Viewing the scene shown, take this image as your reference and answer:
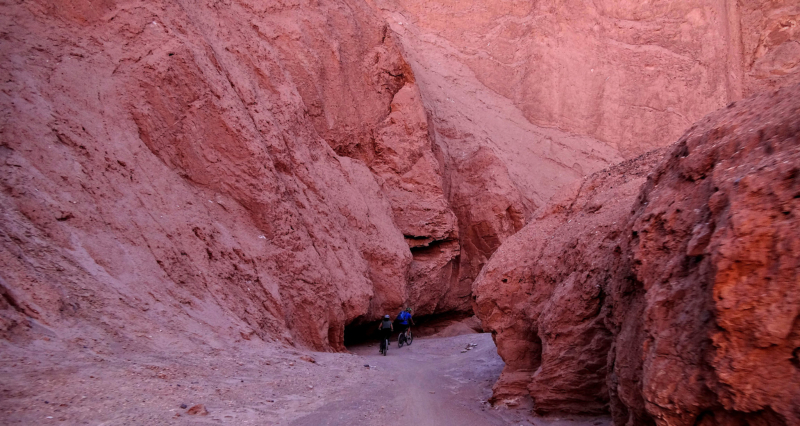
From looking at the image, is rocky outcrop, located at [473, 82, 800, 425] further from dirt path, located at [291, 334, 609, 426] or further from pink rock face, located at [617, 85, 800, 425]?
dirt path, located at [291, 334, 609, 426]

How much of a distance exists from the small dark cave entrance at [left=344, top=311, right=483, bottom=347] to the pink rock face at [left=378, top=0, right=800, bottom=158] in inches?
318

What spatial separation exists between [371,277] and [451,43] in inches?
481

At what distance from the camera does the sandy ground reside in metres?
4.93

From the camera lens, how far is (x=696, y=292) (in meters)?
3.85

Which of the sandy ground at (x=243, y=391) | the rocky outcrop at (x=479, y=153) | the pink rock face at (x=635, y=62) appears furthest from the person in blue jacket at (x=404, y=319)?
the pink rock face at (x=635, y=62)

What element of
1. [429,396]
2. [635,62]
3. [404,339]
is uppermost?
[635,62]

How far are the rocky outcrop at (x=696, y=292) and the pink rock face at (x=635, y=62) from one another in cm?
1559

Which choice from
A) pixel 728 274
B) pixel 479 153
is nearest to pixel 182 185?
pixel 728 274

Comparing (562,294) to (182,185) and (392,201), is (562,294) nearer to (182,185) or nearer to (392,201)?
(182,185)

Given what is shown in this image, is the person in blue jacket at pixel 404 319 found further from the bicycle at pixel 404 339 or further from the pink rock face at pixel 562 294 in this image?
the pink rock face at pixel 562 294

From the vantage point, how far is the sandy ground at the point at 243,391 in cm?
493

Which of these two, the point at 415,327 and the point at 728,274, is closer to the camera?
the point at 728,274

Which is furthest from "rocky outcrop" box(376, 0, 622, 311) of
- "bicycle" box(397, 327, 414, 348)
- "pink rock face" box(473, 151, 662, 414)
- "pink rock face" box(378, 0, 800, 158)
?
"pink rock face" box(473, 151, 662, 414)

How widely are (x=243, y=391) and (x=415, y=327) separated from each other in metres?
11.6
